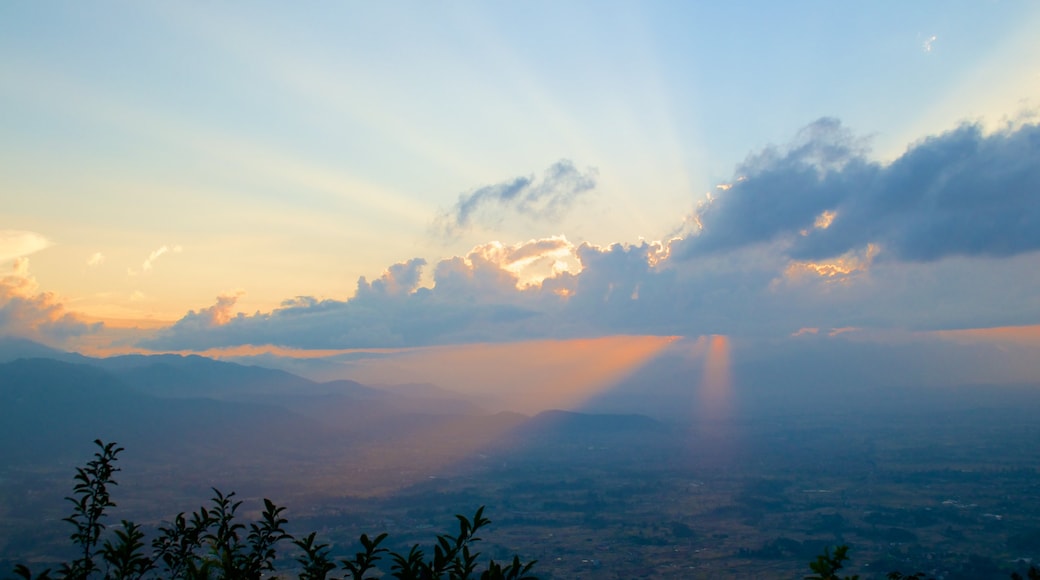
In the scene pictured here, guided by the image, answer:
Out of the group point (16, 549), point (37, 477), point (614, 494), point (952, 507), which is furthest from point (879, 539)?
point (37, 477)

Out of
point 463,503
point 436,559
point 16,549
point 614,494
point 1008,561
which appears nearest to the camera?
point 436,559

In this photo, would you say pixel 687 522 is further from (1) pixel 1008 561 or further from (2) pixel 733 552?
(1) pixel 1008 561

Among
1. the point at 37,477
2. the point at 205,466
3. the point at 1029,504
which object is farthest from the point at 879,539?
the point at 37,477

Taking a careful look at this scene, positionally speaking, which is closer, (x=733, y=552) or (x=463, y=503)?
(x=733, y=552)

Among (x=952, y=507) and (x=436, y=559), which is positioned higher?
(x=436, y=559)

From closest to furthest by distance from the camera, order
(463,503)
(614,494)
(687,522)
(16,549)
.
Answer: (16,549), (687,522), (463,503), (614,494)

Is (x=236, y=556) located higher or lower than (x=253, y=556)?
lower

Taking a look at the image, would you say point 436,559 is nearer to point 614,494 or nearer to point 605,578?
point 605,578

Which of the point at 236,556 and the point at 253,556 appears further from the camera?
the point at 236,556

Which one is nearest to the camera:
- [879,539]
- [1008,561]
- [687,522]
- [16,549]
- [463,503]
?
[1008,561]
